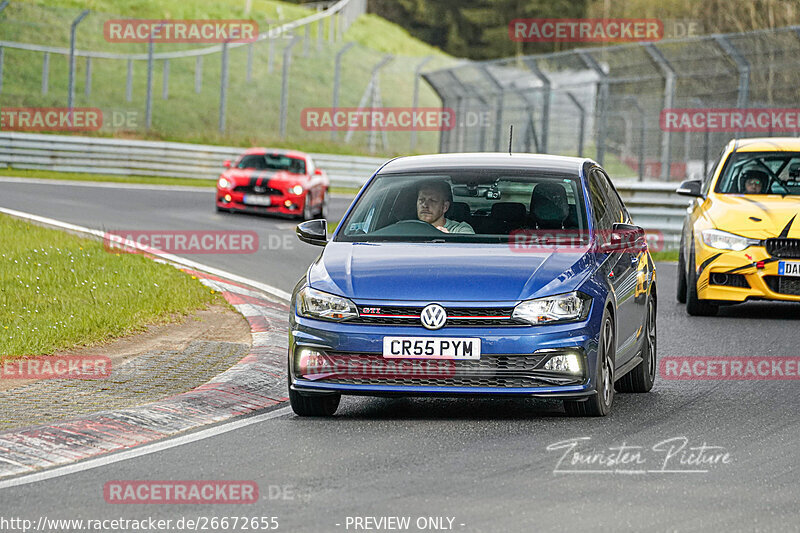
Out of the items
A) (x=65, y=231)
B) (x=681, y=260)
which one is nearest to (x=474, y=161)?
(x=681, y=260)

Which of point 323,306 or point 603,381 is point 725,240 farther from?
point 323,306

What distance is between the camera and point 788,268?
43.9ft

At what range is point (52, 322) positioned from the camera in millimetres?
11141

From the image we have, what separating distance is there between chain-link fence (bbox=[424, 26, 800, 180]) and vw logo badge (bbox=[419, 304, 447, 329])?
15597 millimetres

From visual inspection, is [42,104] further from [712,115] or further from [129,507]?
[129,507]

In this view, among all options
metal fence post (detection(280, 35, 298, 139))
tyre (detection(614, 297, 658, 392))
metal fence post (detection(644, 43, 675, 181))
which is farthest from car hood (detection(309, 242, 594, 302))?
metal fence post (detection(280, 35, 298, 139))

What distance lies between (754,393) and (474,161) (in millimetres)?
2348

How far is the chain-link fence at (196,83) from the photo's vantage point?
46656 millimetres

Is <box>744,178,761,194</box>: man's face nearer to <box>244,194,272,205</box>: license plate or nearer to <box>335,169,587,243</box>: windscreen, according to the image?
<box>335,169,587,243</box>: windscreen

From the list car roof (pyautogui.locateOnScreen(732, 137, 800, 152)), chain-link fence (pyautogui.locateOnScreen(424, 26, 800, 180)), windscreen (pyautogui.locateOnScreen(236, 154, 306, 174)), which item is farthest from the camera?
windscreen (pyautogui.locateOnScreen(236, 154, 306, 174))

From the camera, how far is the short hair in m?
9.22

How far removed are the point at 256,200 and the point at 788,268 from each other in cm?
1370

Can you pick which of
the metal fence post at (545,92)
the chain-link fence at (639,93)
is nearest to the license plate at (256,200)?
the chain-link fence at (639,93)

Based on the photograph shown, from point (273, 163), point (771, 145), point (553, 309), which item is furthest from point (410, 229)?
point (273, 163)
